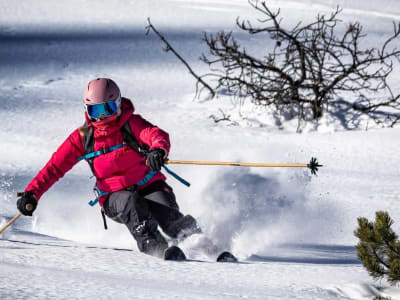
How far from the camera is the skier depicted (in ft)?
11.7

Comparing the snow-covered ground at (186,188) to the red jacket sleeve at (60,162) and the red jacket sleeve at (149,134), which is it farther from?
the red jacket sleeve at (149,134)

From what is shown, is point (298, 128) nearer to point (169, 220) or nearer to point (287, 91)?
point (287, 91)

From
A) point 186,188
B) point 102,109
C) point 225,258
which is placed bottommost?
point 225,258

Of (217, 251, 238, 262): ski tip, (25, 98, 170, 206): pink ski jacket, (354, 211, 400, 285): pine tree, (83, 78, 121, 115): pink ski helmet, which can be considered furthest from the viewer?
(25, 98, 170, 206): pink ski jacket

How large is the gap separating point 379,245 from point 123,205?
1.58 metres

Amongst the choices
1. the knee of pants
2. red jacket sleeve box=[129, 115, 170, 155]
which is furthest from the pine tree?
the knee of pants

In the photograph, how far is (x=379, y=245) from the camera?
273 centimetres

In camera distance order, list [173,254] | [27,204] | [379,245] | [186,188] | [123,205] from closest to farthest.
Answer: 1. [379,245]
2. [173,254]
3. [27,204]
4. [123,205]
5. [186,188]

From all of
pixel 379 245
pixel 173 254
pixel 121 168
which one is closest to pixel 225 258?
pixel 173 254

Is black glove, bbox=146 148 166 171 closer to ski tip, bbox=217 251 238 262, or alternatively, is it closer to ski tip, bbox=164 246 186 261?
ski tip, bbox=164 246 186 261

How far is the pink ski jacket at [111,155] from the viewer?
12.1 feet

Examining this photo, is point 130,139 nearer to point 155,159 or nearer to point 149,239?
point 155,159

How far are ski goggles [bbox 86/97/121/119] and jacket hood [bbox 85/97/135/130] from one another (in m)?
0.04

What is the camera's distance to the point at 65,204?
15.6 feet
